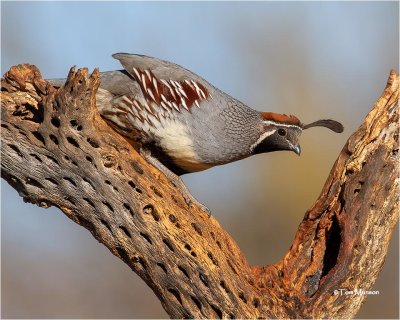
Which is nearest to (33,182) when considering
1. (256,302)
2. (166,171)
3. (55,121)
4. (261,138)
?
(55,121)

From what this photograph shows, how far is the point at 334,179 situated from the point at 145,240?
4.18 feet

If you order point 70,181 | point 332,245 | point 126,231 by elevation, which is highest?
point 70,181

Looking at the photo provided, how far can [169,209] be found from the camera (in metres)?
4.08

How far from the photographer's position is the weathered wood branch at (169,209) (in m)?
3.94

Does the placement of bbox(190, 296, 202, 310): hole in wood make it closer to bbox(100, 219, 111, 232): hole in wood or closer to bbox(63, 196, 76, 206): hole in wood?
bbox(100, 219, 111, 232): hole in wood

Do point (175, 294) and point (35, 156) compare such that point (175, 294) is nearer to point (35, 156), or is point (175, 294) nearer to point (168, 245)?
point (168, 245)

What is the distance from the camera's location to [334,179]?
14.6 feet

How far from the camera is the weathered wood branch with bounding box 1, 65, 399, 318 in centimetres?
394

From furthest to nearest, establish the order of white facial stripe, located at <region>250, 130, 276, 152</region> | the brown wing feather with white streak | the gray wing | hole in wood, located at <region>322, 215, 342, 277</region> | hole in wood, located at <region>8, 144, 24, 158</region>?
white facial stripe, located at <region>250, 130, 276, 152</region> → the gray wing → the brown wing feather with white streak → hole in wood, located at <region>322, 215, 342, 277</region> → hole in wood, located at <region>8, 144, 24, 158</region>

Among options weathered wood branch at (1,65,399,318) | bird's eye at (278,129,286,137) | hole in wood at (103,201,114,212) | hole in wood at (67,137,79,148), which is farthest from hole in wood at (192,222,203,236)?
bird's eye at (278,129,286,137)

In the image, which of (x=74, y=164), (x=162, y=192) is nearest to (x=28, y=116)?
(x=74, y=164)

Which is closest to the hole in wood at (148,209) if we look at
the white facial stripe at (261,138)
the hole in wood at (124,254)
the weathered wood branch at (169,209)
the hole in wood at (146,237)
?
the weathered wood branch at (169,209)

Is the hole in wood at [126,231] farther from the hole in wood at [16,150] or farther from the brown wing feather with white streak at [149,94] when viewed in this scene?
the brown wing feather with white streak at [149,94]

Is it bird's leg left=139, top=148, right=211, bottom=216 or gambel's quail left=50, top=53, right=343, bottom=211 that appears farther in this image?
gambel's quail left=50, top=53, right=343, bottom=211
